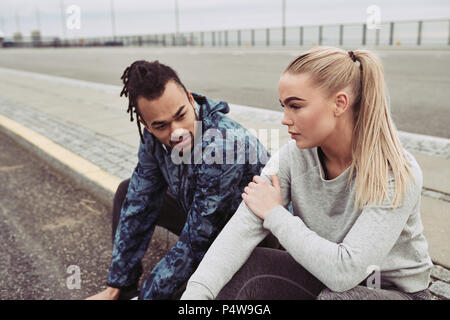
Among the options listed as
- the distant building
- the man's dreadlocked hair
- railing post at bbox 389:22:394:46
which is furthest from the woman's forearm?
the distant building

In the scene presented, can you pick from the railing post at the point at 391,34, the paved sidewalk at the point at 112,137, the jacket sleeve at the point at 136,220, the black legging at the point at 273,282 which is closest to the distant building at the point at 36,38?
the railing post at the point at 391,34

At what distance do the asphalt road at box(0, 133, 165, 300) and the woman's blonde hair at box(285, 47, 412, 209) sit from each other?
71.0 inches

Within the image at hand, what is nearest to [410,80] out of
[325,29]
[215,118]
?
[215,118]

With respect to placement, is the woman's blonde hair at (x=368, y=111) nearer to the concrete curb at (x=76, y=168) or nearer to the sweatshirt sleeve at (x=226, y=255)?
the sweatshirt sleeve at (x=226, y=255)

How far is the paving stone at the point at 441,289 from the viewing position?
209 cm

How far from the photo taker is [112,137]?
5523mm

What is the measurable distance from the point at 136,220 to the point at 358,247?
1294 millimetres

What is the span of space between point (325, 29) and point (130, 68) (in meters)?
28.3

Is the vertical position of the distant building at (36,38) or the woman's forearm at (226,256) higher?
the distant building at (36,38)

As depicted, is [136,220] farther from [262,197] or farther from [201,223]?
[262,197]

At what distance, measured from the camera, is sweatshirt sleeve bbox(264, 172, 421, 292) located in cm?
148

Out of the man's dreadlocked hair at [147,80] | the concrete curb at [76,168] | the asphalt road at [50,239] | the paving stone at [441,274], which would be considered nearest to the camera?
the man's dreadlocked hair at [147,80]

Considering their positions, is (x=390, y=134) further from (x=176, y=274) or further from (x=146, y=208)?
(x=146, y=208)

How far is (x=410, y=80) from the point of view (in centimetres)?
952
